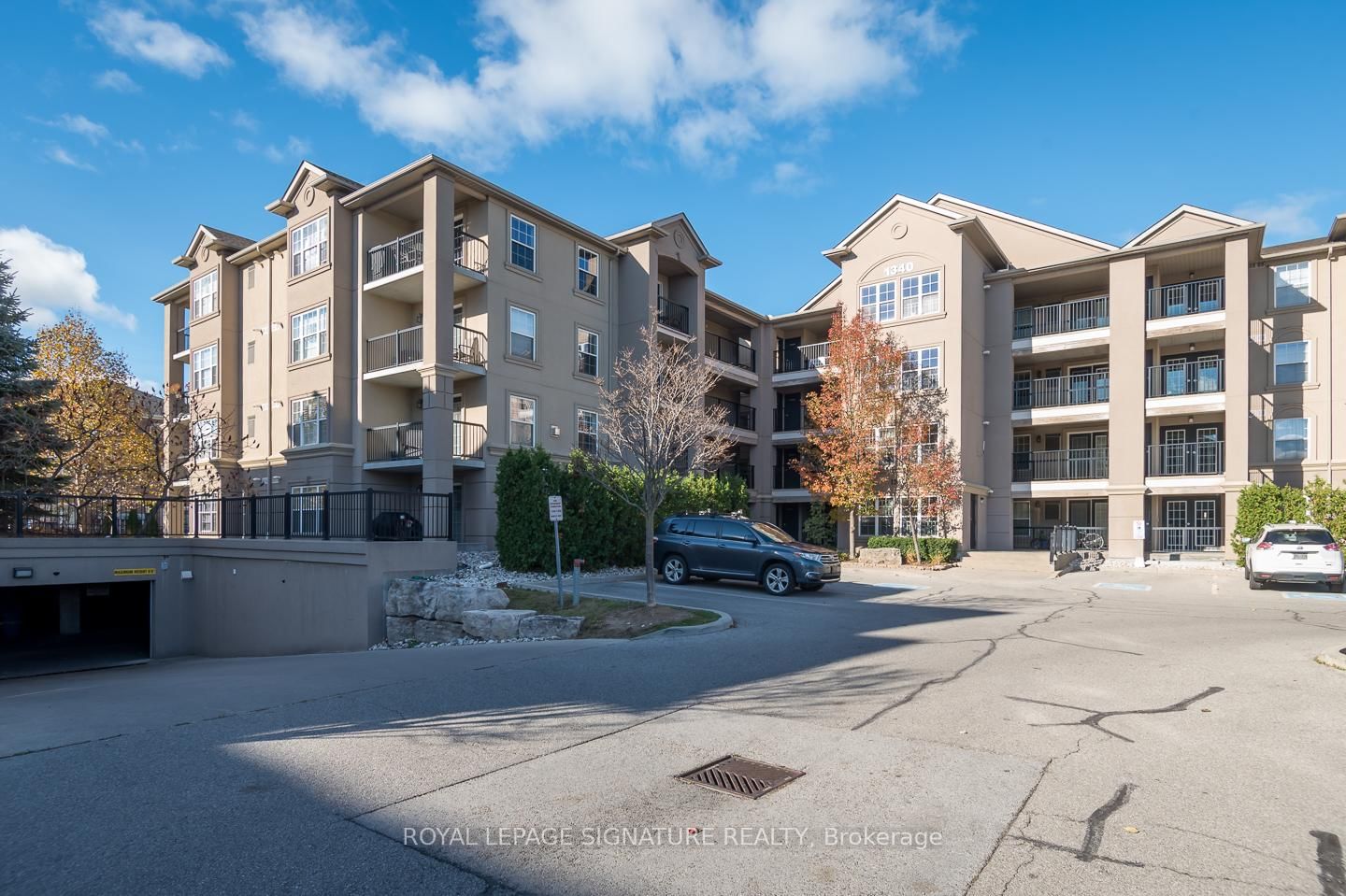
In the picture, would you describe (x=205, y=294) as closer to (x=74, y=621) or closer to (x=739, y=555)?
(x=74, y=621)

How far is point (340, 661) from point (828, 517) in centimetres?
2383

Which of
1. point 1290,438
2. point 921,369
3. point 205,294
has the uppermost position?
point 205,294

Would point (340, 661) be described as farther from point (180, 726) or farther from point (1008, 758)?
point (1008, 758)

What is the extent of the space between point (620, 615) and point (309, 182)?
20.4 meters

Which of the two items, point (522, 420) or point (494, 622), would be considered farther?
point (522, 420)

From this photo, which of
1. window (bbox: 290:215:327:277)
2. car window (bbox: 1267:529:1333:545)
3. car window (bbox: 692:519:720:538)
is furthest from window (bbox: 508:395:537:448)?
car window (bbox: 1267:529:1333:545)

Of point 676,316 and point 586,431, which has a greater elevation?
point 676,316

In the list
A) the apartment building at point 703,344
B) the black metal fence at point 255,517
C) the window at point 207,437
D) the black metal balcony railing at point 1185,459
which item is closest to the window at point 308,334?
the apartment building at point 703,344

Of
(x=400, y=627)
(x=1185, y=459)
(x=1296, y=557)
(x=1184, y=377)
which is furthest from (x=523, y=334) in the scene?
(x=1185, y=459)

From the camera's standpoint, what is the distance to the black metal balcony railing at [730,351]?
3666cm

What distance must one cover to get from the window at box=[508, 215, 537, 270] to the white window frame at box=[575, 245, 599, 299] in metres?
2.11

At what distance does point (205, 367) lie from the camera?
1250 inches

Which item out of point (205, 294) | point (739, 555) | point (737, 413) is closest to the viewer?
point (739, 555)

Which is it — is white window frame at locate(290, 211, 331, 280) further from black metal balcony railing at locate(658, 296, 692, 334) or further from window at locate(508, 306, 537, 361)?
black metal balcony railing at locate(658, 296, 692, 334)
